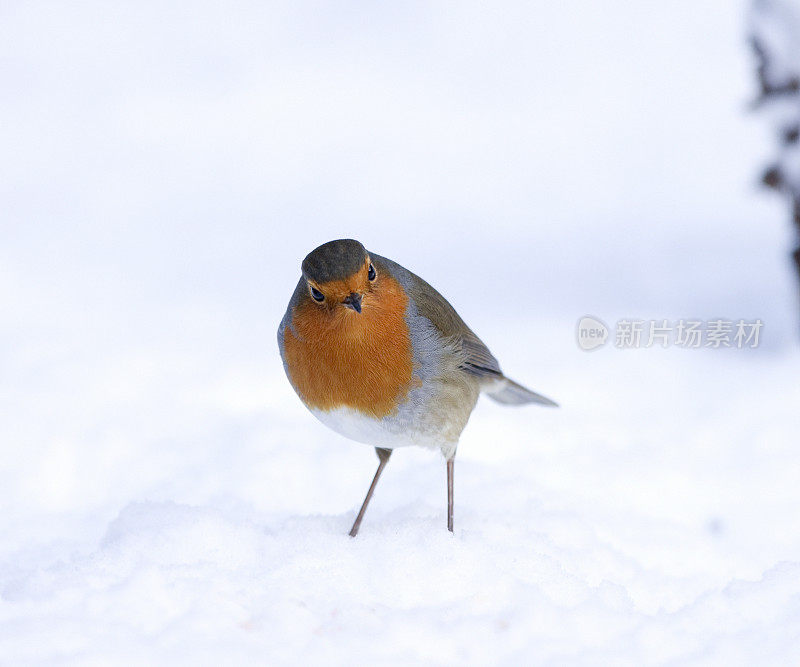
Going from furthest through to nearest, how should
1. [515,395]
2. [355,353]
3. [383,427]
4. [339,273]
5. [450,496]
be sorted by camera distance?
[515,395] → [450,496] → [383,427] → [355,353] → [339,273]

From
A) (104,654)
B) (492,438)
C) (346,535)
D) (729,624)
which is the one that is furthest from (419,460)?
(104,654)

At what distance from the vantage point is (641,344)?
5164 mm

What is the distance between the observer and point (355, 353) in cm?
296

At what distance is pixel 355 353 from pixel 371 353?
2.2 inches

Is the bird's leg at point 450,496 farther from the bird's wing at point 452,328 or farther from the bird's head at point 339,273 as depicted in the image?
the bird's head at point 339,273

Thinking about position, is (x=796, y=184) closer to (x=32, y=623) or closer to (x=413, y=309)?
(x=413, y=309)

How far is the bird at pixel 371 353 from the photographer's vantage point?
2896 mm

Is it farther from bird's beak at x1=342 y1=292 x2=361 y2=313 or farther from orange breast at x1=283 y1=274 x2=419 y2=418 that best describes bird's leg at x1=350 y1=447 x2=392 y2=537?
bird's beak at x1=342 y1=292 x2=361 y2=313

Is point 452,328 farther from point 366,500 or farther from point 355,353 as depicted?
point 366,500

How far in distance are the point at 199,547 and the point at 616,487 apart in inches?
88.1

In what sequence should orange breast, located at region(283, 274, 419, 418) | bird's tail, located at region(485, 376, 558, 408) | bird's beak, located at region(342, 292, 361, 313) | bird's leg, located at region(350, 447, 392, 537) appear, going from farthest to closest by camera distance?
1. bird's tail, located at region(485, 376, 558, 408)
2. bird's leg, located at region(350, 447, 392, 537)
3. orange breast, located at region(283, 274, 419, 418)
4. bird's beak, located at region(342, 292, 361, 313)

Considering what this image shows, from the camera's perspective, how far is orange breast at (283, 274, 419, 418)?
2963 millimetres

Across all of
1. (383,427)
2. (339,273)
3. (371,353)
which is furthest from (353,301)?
(383,427)

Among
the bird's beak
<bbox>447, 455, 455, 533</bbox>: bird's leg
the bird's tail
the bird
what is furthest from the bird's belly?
the bird's tail
